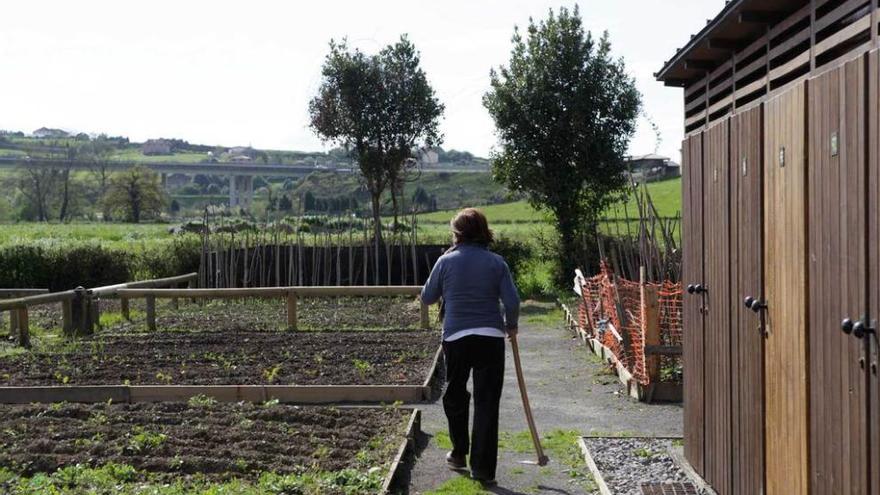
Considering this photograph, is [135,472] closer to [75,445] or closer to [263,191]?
[75,445]

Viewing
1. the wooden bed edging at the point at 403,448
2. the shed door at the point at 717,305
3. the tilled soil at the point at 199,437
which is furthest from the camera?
the tilled soil at the point at 199,437

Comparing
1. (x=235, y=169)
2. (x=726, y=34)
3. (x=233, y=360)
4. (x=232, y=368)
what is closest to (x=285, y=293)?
(x=233, y=360)

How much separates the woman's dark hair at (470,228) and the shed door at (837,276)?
10.7 ft

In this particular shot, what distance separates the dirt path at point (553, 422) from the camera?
7.78 meters

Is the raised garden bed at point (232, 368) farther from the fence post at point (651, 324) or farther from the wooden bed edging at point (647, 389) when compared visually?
the fence post at point (651, 324)

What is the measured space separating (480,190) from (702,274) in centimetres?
6959

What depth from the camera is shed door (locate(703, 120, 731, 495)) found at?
6672 millimetres

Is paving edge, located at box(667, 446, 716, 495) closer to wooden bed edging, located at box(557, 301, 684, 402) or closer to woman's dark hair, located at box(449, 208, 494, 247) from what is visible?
woman's dark hair, located at box(449, 208, 494, 247)

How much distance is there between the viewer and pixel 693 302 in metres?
7.74

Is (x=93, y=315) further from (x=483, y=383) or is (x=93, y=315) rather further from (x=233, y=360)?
(x=483, y=383)

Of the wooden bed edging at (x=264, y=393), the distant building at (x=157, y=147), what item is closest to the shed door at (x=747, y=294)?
the wooden bed edging at (x=264, y=393)

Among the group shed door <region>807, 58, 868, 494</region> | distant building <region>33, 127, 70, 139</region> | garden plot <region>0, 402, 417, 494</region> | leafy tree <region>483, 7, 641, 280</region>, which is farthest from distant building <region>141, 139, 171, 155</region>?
shed door <region>807, 58, 868, 494</region>

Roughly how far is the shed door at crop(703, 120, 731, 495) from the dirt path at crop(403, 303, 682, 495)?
36.6 inches

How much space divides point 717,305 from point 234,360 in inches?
306
